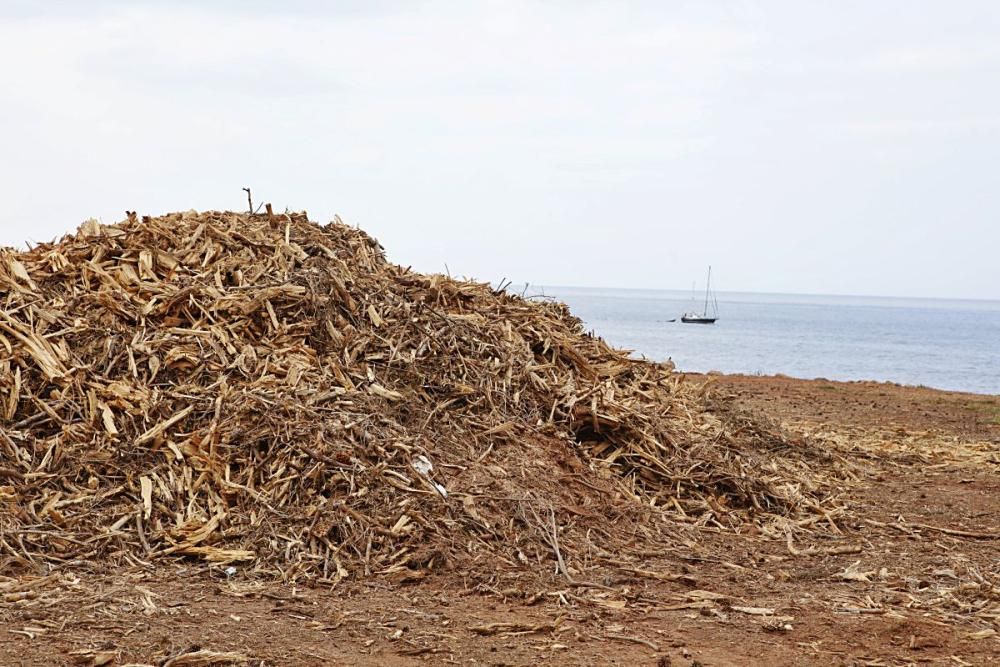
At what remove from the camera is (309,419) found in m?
6.82

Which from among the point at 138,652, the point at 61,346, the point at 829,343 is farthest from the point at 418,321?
the point at 829,343

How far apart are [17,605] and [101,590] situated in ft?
1.31

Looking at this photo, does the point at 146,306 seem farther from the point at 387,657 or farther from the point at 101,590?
the point at 387,657

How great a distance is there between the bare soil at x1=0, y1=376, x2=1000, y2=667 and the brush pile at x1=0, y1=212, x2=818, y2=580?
332 mm

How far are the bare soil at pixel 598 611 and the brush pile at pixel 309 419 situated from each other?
0.33 metres

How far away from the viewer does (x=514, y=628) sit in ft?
16.9

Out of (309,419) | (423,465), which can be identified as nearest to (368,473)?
(423,465)

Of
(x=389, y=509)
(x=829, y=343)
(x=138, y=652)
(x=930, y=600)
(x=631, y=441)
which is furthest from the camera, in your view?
(x=829, y=343)

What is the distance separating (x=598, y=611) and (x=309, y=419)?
92.5 inches

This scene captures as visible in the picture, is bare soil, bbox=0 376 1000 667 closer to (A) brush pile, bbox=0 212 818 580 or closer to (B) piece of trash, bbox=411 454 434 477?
(A) brush pile, bbox=0 212 818 580

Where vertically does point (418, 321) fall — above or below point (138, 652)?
above

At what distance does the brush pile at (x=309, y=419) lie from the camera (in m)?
6.15

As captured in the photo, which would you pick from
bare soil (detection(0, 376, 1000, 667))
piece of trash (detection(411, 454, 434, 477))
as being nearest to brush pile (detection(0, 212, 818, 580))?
piece of trash (detection(411, 454, 434, 477))

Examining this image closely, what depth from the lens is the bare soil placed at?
15.7 ft
